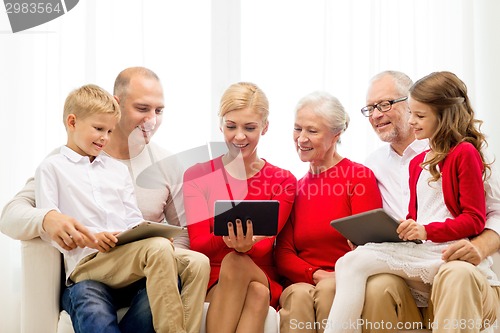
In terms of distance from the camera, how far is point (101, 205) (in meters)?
2.27

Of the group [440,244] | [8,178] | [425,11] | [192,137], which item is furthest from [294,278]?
[425,11]

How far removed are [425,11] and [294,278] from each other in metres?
1.68

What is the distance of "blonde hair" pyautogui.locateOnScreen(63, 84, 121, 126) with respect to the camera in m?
2.31

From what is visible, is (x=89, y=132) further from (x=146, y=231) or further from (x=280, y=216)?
(x=280, y=216)

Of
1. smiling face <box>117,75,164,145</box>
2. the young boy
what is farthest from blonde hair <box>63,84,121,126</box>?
smiling face <box>117,75,164,145</box>

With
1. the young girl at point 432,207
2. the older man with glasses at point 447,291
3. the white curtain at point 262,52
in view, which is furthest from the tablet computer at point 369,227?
the white curtain at point 262,52

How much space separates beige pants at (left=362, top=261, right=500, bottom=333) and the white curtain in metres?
1.23

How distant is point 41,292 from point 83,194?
13.5 inches

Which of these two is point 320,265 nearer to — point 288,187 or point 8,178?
point 288,187

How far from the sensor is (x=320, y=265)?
2.40 metres

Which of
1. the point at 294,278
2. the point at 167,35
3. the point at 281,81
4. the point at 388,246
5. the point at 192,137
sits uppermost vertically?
the point at 167,35

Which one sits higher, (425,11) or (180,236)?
(425,11)

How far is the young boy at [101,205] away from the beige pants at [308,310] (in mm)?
360

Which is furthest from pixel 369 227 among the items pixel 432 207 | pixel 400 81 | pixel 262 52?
pixel 262 52
